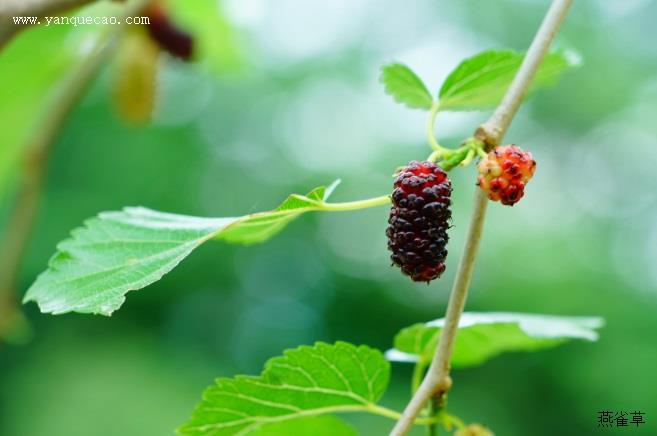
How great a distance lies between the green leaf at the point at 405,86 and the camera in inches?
25.0

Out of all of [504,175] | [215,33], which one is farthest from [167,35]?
[504,175]

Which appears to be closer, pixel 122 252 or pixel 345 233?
pixel 122 252

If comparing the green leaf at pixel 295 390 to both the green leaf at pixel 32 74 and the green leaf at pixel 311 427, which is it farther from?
the green leaf at pixel 32 74

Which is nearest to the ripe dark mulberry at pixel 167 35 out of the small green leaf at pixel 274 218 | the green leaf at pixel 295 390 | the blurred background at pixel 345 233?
the small green leaf at pixel 274 218

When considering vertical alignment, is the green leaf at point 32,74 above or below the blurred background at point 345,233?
below

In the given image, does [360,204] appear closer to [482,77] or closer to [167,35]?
[482,77]

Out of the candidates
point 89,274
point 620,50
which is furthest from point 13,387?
point 89,274

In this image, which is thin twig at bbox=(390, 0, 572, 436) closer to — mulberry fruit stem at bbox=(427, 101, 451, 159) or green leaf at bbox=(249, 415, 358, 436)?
mulberry fruit stem at bbox=(427, 101, 451, 159)

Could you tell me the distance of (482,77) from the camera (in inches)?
25.1

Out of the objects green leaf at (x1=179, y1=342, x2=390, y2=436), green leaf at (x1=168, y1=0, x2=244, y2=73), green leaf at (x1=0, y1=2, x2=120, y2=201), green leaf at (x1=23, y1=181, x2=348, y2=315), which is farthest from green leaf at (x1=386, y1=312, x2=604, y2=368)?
green leaf at (x1=168, y1=0, x2=244, y2=73)

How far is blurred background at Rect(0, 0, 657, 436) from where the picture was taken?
6555 mm

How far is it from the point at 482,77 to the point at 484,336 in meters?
0.23

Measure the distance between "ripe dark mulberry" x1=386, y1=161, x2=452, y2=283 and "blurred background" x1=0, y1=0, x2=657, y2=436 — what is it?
5.53 metres

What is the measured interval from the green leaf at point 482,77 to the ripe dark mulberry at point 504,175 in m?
0.16
